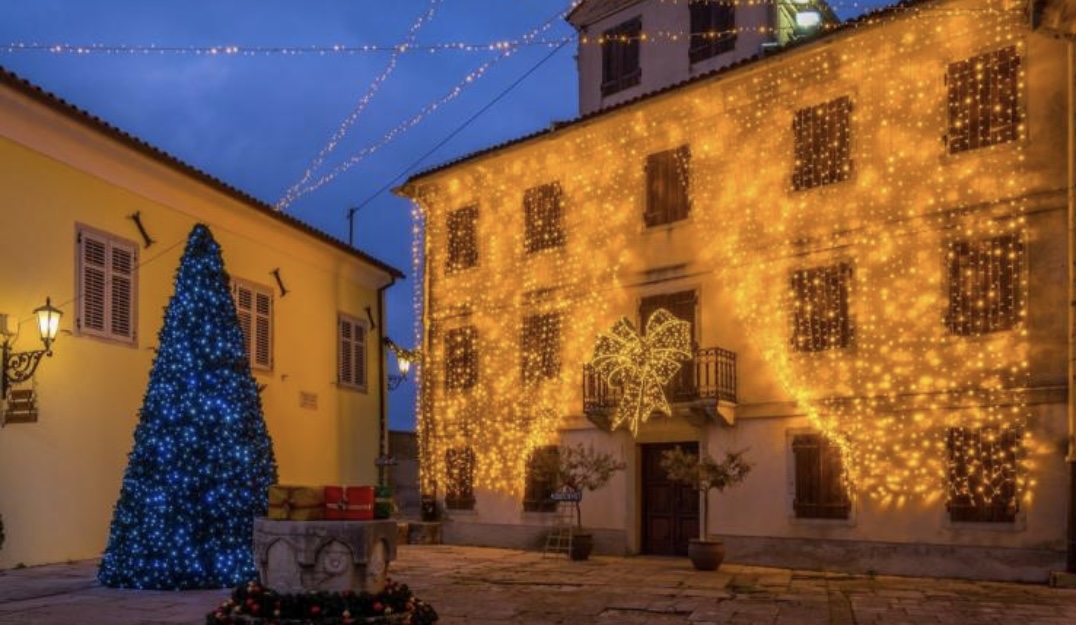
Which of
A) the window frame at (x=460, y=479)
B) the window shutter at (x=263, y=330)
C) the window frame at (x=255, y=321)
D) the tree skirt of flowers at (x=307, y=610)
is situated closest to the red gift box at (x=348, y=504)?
the tree skirt of flowers at (x=307, y=610)

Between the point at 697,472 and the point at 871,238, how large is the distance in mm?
4853

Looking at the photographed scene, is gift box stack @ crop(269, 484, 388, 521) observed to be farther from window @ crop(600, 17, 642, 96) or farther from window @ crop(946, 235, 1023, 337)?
window @ crop(600, 17, 642, 96)

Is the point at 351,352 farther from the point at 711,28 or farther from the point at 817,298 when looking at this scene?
the point at 817,298

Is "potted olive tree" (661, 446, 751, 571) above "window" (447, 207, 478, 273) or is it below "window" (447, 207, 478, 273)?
below

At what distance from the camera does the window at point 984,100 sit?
15696 millimetres

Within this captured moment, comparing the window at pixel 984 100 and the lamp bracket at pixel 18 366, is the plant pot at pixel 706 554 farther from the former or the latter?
the lamp bracket at pixel 18 366

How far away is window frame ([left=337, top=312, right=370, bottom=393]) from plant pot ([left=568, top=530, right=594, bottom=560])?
8.11 m

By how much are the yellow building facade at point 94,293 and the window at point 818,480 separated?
10903 mm

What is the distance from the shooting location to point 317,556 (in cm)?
900

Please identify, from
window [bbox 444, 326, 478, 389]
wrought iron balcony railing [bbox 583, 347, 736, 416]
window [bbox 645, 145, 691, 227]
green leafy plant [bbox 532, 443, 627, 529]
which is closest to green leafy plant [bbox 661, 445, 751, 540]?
wrought iron balcony railing [bbox 583, 347, 736, 416]

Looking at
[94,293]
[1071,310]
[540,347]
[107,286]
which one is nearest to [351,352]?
[540,347]

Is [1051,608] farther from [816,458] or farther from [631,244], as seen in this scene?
[631,244]

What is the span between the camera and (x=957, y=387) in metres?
16.0

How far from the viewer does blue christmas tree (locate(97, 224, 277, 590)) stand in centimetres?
1327
